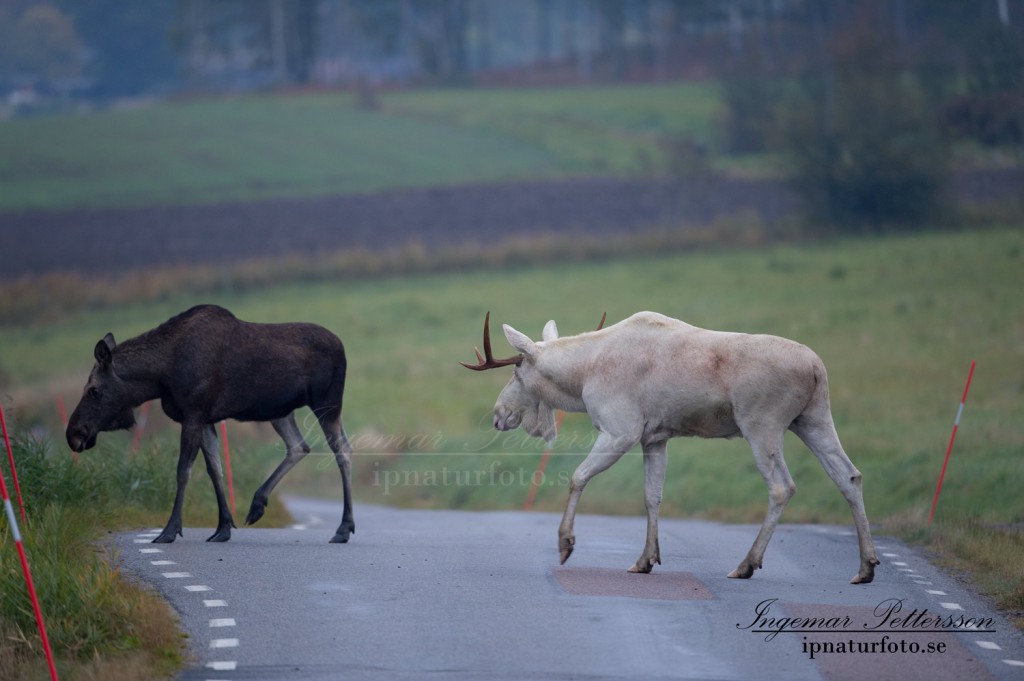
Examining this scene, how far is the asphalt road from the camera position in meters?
9.76

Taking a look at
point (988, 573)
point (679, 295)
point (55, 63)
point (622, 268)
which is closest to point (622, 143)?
point (622, 268)

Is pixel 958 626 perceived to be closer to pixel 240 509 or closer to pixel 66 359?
pixel 240 509

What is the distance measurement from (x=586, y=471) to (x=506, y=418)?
5.77 ft

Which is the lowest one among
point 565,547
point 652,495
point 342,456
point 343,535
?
point 343,535

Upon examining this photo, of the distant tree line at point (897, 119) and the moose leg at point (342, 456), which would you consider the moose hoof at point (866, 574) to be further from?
the distant tree line at point (897, 119)

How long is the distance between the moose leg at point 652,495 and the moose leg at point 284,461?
3.61 m

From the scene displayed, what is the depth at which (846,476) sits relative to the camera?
12656 mm

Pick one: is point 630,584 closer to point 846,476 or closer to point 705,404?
point 705,404

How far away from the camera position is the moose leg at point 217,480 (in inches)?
553

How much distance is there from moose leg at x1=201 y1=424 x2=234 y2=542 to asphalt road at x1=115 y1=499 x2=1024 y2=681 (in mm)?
155

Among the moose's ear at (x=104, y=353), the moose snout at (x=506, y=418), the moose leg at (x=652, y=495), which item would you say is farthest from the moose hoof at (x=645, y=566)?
the moose's ear at (x=104, y=353)

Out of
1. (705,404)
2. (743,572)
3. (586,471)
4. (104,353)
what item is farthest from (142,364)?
(743,572)

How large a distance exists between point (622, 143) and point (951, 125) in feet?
81.7

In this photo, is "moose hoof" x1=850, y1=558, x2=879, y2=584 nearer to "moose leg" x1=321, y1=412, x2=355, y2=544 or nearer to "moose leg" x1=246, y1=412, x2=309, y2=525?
"moose leg" x1=321, y1=412, x2=355, y2=544
